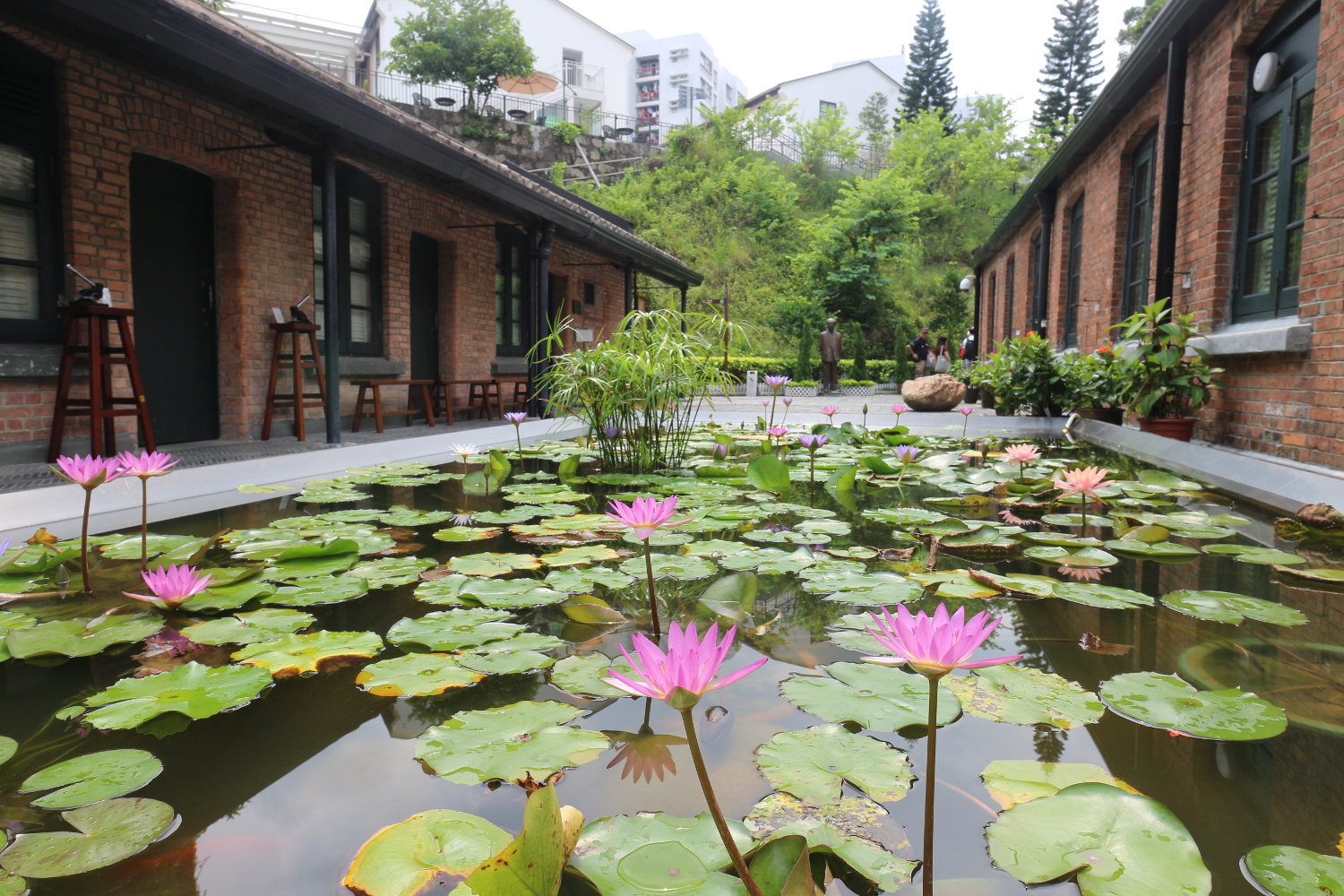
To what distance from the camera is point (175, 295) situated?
479 cm

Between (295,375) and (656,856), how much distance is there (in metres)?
4.80

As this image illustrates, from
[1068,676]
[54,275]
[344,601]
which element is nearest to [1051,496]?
[1068,676]

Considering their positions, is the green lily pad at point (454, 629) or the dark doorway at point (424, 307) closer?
the green lily pad at point (454, 629)

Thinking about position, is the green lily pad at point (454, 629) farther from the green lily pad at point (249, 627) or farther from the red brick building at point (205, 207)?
the red brick building at point (205, 207)

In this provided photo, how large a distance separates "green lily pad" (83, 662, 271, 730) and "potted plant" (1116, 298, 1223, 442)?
15.9ft

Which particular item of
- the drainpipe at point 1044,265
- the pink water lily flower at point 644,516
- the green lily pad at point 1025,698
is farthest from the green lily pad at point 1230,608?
the drainpipe at point 1044,265

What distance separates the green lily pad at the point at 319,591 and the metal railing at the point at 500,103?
27.3 metres

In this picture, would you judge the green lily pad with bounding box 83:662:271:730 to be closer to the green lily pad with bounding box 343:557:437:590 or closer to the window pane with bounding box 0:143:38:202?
the green lily pad with bounding box 343:557:437:590

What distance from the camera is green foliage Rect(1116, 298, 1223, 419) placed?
4301 millimetres

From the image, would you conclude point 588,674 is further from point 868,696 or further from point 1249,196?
point 1249,196

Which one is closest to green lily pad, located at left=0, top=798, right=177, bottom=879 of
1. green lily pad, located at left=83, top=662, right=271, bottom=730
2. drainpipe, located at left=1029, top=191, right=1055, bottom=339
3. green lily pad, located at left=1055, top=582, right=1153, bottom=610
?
green lily pad, located at left=83, top=662, right=271, bottom=730

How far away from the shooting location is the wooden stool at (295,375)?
4848 mm

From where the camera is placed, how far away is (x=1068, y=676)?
4.07 feet

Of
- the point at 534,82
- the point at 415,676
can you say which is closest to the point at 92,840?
the point at 415,676
